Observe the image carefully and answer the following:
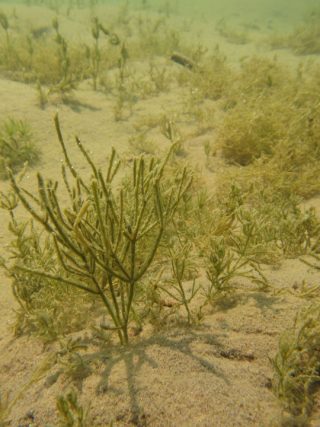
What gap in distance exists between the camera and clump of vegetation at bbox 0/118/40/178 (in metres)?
4.74

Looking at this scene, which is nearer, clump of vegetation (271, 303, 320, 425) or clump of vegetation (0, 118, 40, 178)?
clump of vegetation (271, 303, 320, 425)

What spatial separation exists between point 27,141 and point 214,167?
285 cm

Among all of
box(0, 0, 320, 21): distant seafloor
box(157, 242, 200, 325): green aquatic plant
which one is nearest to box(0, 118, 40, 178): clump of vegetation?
box(157, 242, 200, 325): green aquatic plant

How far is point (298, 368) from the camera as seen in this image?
1.70 metres

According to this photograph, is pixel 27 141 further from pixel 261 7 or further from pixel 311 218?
pixel 261 7

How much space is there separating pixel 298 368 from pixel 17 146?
181 inches

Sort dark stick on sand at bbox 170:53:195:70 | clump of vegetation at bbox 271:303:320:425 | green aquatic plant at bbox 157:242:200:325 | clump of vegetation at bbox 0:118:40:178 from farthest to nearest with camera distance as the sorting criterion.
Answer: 1. dark stick on sand at bbox 170:53:195:70
2. clump of vegetation at bbox 0:118:40:178
3. green aquatic plant at bbox 157:242:200:325
4. clump of vegetation at bbox 271:303:320:425

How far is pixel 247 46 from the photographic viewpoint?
1356 centimetres

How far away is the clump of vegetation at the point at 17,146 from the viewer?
15.5ft

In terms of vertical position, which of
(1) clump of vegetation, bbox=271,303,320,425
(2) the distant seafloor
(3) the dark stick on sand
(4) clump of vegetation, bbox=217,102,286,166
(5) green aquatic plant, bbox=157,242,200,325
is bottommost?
(1) clump of vegetation, bbox=271,303,320,425

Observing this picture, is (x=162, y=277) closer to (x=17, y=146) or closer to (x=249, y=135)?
(x=249, y=135)

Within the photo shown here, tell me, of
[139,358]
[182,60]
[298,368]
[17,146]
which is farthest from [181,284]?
[182,60]

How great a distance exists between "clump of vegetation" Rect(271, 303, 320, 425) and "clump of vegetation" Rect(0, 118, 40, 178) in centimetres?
425

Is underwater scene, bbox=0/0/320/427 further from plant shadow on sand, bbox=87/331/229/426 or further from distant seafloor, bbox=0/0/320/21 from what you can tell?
distant seafloor, bbox=0/0/320/21
